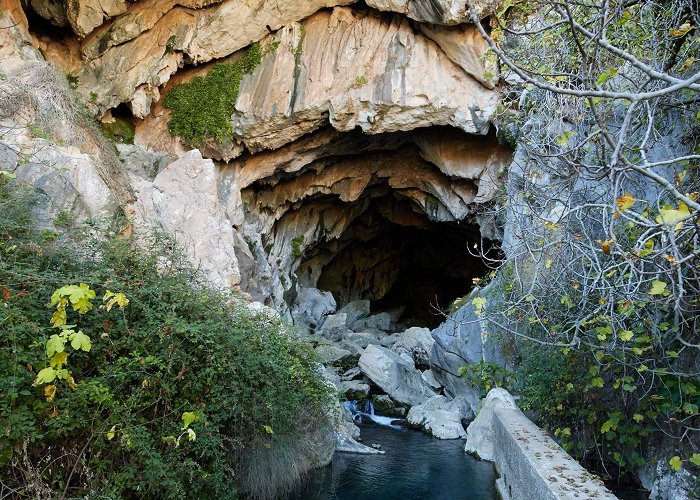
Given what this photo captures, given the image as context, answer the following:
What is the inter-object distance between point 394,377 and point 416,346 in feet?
11.2

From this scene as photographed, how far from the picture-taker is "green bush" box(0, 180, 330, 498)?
385 centimetres

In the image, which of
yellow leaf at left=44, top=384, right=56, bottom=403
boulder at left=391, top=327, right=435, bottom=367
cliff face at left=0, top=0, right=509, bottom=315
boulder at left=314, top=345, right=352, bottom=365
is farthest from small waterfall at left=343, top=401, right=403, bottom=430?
yellow leaf at left=44, top=384, right=56, bottom=403

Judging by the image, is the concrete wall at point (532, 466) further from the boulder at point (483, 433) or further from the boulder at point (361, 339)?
the boulder at point (361, 339)

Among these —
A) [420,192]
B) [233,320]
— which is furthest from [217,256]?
[420,192]

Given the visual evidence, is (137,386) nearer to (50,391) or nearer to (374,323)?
(50,391)

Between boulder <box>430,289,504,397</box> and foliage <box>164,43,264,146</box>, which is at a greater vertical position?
foliage <box>164,43,264,146</box>

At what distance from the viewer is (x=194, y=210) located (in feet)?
34.3

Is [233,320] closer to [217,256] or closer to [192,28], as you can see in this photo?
[217,256]

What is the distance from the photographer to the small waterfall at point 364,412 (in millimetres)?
11289

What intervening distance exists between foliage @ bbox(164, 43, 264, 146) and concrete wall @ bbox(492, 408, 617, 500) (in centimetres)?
1041

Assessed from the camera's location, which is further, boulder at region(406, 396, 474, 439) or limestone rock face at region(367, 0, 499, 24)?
limestone rock face at region(367, 0, 499, 24)

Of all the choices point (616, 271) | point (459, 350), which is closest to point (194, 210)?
point (459, 350)

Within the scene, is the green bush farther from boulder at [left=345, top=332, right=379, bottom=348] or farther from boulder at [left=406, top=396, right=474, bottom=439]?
boulder at [left=345, top=332, right=379, bottom=348]

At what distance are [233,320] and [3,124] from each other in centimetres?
571
